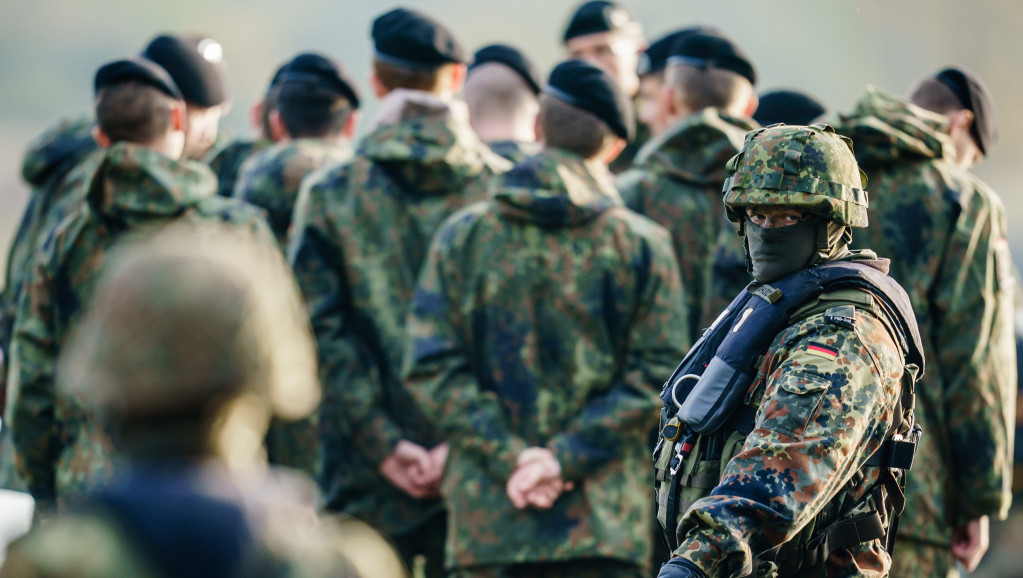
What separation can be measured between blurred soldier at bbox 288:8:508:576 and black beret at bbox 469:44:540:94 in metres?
0.86

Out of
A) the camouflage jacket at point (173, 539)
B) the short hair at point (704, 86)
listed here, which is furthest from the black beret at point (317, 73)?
Answer: the camouflage jacket at point (173, 539)

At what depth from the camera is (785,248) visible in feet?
12.0

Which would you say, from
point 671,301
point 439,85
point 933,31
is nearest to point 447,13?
point 933,31

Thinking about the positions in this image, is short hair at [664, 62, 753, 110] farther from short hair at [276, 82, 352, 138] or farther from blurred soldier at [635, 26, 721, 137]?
short hair at [276, 82, 352, 138]

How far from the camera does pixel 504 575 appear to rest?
17.9ft

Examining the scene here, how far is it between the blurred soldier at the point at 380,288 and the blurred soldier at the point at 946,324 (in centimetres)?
175

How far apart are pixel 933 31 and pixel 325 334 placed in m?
8.22

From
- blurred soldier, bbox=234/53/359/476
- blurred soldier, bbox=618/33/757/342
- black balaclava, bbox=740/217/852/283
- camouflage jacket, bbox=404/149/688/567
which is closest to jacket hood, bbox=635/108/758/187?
blurred soldier, bbox=618/33/757/342

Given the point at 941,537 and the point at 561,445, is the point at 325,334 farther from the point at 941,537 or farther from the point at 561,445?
the point at 941,537

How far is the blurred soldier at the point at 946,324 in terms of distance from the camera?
543cm

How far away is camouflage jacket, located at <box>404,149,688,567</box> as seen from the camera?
5414 millimetres

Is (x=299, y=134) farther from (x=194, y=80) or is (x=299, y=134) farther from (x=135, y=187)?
(x=135, y=187)

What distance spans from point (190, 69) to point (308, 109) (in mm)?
824

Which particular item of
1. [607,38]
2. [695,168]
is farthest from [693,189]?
[607,38]
